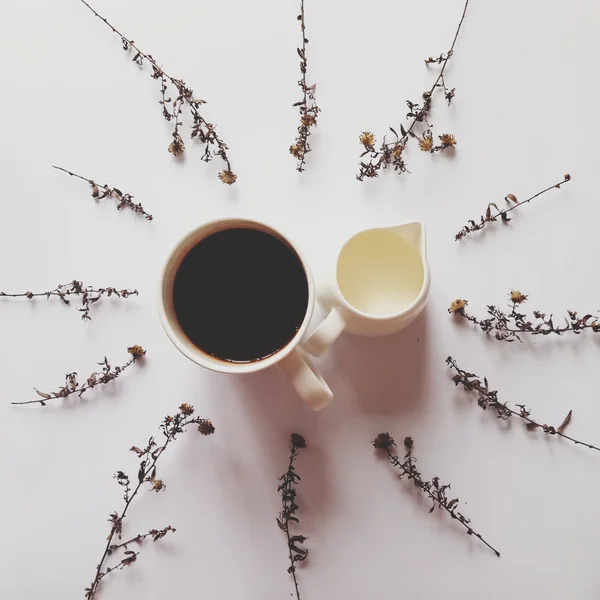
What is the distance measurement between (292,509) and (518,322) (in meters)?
0.47

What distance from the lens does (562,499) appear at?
1002 millimetres

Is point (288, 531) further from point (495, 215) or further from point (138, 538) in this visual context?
point (495, 215)

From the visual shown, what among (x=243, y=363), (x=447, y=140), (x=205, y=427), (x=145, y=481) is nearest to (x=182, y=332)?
(x=243, y=363)

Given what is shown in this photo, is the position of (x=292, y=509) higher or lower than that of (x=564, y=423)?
lower

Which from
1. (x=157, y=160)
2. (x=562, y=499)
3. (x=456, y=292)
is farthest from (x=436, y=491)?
(x=157, y=160)

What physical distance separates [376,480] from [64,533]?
528 mm

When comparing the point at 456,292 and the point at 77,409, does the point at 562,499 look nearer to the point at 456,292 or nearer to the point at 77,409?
the point at 456,292

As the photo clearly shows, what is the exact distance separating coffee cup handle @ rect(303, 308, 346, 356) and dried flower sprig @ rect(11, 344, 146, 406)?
309 mm

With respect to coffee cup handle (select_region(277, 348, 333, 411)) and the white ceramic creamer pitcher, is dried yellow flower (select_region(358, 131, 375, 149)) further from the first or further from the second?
coffee cup handle (select_region(277, 348, 333, 411))

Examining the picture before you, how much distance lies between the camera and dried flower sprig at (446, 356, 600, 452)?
976mm

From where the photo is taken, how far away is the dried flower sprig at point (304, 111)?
3.21 ft

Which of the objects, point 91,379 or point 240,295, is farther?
point 91,379

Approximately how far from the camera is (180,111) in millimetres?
1011

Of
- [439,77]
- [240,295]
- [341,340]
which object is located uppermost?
[439,77]
